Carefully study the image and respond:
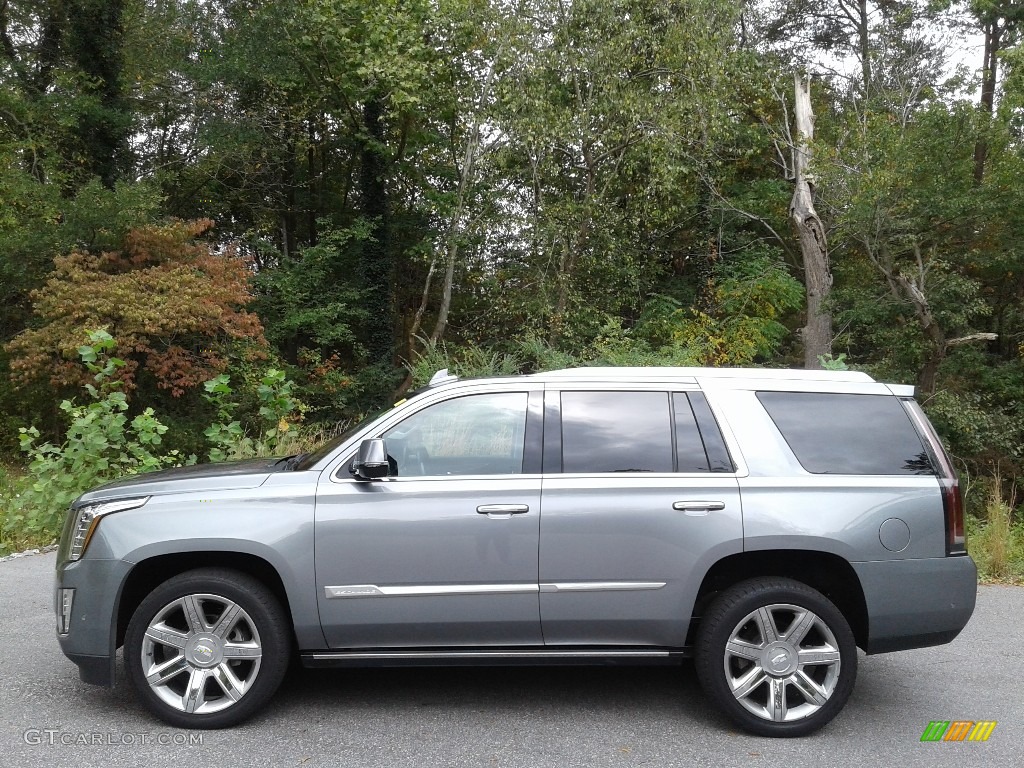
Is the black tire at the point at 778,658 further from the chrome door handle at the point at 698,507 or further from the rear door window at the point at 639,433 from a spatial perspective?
the rear door window at the point at 639,433

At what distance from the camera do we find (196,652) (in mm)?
4141

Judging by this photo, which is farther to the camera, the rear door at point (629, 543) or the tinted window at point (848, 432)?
the tinted window at point (848, 432)

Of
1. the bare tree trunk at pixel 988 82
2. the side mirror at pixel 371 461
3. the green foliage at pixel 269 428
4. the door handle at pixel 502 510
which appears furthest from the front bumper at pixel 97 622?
the bare tree trunk at pixel 988 82

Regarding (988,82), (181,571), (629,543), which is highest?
(988,82)

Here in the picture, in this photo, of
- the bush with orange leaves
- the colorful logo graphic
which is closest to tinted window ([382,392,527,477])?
the colorful logo graphic

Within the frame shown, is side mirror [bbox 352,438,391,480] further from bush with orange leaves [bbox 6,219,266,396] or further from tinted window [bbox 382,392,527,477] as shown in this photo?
bush with orange leaves [bbox 6,219,266,396]

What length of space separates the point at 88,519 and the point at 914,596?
4239 millimetres

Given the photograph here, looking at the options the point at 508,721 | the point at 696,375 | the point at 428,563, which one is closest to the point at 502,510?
the point at 428,563

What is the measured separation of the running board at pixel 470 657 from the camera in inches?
165

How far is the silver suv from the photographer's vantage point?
13.6 feet

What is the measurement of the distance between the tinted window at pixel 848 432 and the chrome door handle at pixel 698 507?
549mm

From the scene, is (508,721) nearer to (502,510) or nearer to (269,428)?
(502,510)

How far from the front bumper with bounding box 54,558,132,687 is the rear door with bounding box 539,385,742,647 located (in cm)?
215

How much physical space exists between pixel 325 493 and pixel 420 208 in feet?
65.7
